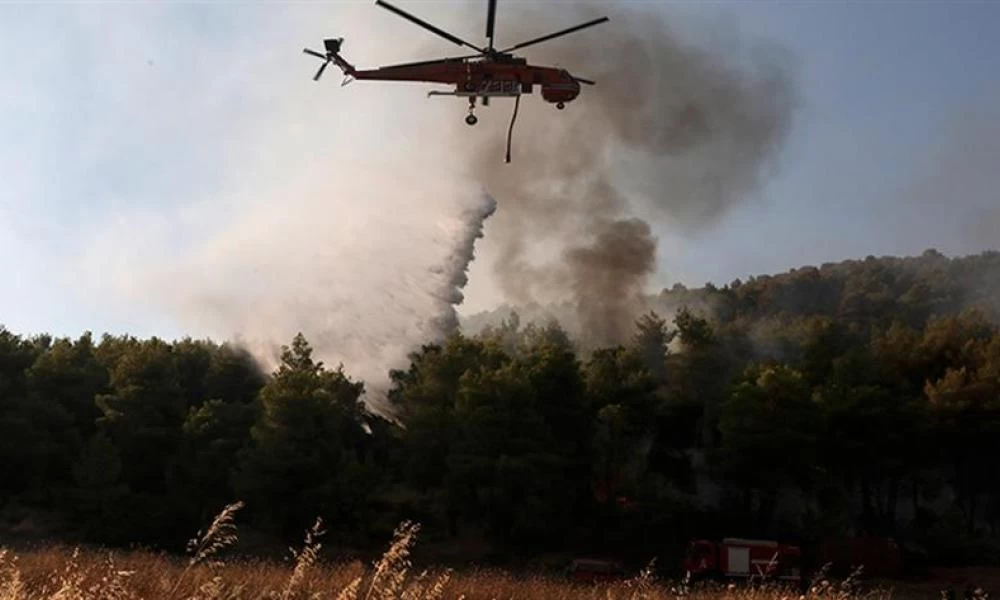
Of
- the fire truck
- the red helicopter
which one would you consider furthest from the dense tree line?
the red helicopter

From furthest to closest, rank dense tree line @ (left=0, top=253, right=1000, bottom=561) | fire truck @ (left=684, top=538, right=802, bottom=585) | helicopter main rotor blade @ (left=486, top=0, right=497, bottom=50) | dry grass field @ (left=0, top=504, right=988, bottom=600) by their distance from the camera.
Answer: dense tree line @ (left=0, top=253, right=1000, bottom=561) < fire truck @ (left=684, top=538, right=802, bottom=585) < helicopter main rotor blade @ (left=486, top=0, right=497, bottom=50) < dry grass field @ (left=0, top=504, right=988, bottom=600)

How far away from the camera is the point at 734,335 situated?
10069cm

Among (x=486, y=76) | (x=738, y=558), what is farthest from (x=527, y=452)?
(x=486, y=76)

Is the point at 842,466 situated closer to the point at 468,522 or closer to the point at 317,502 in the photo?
the point at 468,522

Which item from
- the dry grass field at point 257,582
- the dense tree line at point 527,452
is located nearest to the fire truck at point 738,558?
the dense tree line at point 527,452

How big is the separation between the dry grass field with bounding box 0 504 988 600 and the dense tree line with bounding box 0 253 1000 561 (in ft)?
110

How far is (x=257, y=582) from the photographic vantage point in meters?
18.2

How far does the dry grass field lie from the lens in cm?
771

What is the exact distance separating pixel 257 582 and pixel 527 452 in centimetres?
4180

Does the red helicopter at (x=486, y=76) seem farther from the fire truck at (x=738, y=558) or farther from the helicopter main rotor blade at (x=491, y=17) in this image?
the fire truck at (x=738, y=558)

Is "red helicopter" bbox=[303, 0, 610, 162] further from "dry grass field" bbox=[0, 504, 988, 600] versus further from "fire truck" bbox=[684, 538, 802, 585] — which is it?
"fire truck" bbox=[684, 538, 802, 585]

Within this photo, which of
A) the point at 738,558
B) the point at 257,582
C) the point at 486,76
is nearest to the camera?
the point at 257,582

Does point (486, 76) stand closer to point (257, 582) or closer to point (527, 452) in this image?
point (257, 582)

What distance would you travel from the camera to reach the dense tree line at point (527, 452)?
192ft
